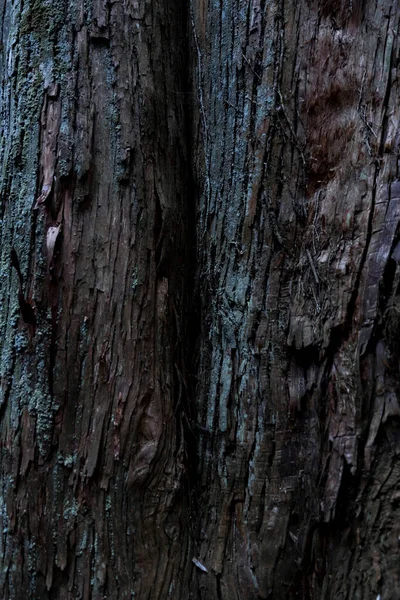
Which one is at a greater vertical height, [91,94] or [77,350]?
[91,94]

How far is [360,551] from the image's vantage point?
1.50 m

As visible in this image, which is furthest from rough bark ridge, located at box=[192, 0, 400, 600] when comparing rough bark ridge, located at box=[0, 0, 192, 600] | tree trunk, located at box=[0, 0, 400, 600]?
rough bark ridge, located at box=[0, 0, 192, 600]

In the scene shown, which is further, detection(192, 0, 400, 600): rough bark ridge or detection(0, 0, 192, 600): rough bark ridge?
detection(0, 0, 192, 600): rough bark ridge

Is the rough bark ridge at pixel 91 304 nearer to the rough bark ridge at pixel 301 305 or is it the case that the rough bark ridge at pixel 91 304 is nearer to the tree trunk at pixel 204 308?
the tree trunk at pixel 204 308

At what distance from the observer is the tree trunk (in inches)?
62.1

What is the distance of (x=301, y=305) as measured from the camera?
1.67 meters

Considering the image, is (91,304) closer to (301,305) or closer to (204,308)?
(204,308)

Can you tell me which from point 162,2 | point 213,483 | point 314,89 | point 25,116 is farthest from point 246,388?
→ point 162,2

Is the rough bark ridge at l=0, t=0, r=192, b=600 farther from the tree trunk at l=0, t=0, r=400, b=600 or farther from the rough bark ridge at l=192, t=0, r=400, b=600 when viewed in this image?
the rough bark ridge at l=192, t=0, r=400, b=600

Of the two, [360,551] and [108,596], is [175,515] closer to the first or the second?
[108,596]

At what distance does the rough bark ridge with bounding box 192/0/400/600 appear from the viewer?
4.99 ft

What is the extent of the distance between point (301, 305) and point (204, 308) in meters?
0.30

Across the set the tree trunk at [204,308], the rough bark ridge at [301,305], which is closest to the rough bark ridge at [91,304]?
the tree trunk at [204,308]

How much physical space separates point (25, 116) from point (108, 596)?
1269 millimetres
